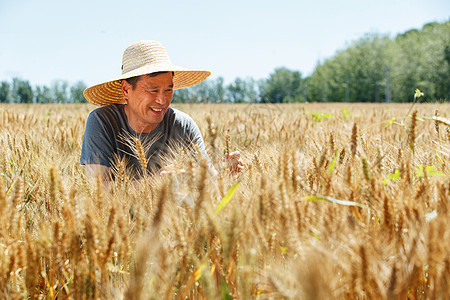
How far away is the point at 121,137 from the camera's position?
2104 mm

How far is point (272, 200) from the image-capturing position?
27.4 inches

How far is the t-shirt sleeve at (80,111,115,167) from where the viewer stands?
206 cm

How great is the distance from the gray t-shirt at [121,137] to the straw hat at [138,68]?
162mm

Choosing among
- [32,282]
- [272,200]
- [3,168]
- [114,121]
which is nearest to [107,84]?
[114,121]

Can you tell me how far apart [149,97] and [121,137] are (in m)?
0.33

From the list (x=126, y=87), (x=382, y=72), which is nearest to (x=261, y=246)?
(x=126, y=87)

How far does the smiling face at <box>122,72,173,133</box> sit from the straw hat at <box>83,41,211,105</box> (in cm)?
10

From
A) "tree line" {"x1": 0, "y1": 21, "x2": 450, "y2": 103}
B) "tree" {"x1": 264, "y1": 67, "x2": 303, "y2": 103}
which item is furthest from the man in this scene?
"tree" {"x1": 264, "y1": 67, "x2": 303, "y2": 103}

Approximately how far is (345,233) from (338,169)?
0.50m

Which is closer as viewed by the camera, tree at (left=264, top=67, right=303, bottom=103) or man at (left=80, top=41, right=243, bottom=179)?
man at (left=80, top=41, right=243, bottom=179)

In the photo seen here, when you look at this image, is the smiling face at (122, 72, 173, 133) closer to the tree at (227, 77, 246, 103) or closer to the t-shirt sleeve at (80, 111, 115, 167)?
the t-shirt sleeve at (80, 111, 115, 167)

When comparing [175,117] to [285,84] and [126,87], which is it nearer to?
[126,87]

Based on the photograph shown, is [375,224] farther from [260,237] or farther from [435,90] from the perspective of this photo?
[435,90]

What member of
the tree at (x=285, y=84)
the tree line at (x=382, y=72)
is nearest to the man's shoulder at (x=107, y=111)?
the tree line at (x=382, y=72)
